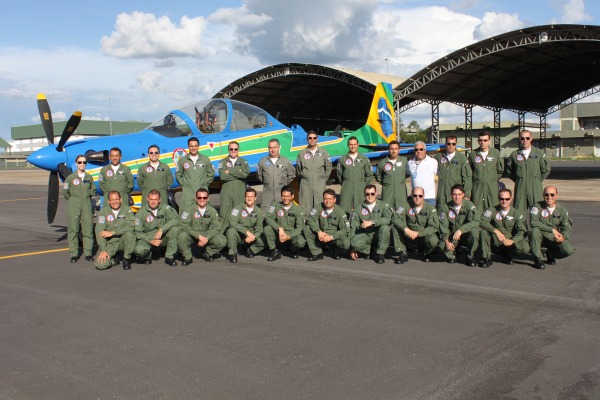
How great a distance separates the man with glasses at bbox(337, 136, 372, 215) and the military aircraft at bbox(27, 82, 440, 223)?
2438 mm

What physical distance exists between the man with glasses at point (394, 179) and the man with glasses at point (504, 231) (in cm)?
140

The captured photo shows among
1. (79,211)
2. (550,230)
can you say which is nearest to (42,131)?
(79,211)

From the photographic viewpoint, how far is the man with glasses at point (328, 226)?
7.50 metres

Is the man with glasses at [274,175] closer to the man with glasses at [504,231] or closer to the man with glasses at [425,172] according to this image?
the man with glasses at [425,172]

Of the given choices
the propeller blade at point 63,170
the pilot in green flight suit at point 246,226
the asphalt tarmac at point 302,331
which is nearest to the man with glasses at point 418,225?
the asphalt tarmac at point 302,331

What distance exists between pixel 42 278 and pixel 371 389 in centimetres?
504

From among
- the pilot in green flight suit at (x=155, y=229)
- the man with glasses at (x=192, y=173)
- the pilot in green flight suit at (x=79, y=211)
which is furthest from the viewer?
the man with glasses at (x=192, y=173)

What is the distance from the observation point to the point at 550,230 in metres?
6.75

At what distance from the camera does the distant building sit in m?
91.5

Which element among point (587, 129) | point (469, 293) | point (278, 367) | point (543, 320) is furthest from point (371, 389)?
point (587, 129)

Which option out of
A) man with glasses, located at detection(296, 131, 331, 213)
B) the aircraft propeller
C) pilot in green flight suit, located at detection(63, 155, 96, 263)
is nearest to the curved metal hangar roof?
man with glasses, located at detection(296, 131, 331, 213)

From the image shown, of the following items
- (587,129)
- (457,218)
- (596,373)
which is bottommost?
(596,373)

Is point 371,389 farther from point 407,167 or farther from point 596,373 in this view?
point 407,167

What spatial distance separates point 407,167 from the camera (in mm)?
8188
